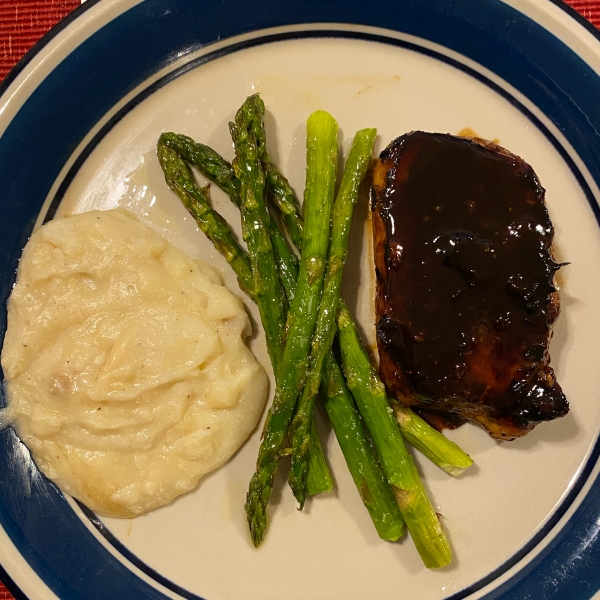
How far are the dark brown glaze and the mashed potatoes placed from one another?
3.60 feet

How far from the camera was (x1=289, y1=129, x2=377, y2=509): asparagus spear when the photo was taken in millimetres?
3141

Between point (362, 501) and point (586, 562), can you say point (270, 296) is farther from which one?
point (586, 562)

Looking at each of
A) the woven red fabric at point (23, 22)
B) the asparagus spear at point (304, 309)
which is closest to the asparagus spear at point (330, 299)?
the asparagus spear at point (304, 309)

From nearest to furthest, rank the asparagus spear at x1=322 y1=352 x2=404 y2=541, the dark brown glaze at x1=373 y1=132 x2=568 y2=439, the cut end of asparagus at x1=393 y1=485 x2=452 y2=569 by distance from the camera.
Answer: the dark brown glaze at x1=373 y1=132 x2=568 y2=439
the cut end of asparagus at x1=393 y1=485 x2=452 y2=569
the asparagus spear at x1=322 y1=352 x2=404 y2=541

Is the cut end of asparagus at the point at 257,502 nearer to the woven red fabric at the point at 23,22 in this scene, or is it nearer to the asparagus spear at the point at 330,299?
the asparagus spear at the point at 330,299

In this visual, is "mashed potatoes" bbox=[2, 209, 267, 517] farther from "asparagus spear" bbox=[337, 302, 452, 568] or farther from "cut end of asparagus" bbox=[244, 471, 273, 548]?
"asparagus spear" bbox=[337, 302, 452, 568]

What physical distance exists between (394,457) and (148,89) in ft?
9.67

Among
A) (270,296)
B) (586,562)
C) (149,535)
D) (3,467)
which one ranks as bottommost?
(586,562)

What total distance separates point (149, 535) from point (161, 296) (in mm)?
1604

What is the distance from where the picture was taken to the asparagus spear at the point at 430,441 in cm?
323

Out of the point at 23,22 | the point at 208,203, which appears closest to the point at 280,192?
the point at 208,203

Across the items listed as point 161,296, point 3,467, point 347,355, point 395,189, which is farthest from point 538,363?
point 3,467

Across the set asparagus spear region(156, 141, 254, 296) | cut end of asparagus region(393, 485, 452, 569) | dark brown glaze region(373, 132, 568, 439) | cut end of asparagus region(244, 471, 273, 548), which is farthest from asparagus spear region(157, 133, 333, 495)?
dark brown glaze region(373, 132, 568, 439)

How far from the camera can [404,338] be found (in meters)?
2.98
